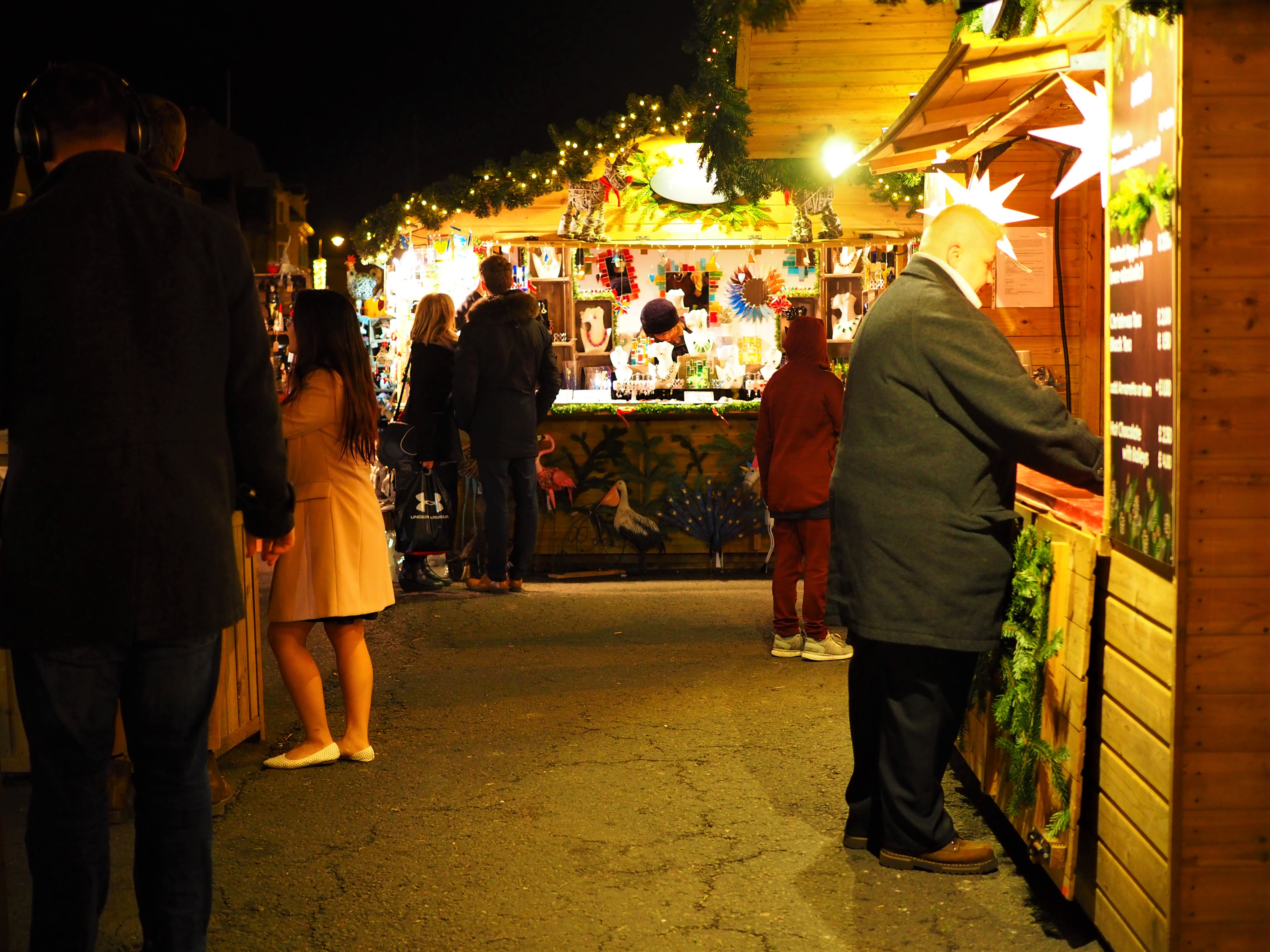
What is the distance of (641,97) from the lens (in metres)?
9.67

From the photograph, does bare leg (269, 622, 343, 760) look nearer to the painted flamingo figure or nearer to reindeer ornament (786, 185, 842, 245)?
the painted flamingo figure

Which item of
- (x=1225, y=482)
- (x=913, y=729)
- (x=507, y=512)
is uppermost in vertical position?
(x=1225, y=482)

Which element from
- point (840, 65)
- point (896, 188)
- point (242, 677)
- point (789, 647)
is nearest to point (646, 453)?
point (896, 188)

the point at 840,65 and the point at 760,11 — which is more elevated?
the point at 840,65

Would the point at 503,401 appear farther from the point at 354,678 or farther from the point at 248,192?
the point at 354,678

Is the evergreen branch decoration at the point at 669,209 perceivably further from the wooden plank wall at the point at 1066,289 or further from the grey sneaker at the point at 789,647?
the wooden plank wall at the point at 1066,289

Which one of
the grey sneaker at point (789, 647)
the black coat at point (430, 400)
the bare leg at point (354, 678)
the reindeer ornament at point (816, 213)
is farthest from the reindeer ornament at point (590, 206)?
the bare leg at point (354, 678)

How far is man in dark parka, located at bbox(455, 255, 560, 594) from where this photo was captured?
8.27 m

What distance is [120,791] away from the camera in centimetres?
422

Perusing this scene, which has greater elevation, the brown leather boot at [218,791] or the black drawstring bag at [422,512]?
the black drawstring bag at [422,512]

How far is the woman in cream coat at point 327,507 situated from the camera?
4562 mm

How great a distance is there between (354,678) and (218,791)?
62 cm

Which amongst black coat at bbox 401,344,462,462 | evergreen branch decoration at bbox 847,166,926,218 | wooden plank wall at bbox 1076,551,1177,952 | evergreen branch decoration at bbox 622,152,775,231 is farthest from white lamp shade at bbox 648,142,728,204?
wooden plank wall at bbox 1076,551,1177,952

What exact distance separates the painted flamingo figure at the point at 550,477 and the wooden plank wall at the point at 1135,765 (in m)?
6.22
